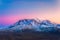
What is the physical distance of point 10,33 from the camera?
198 centimetres

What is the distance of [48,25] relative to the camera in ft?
6.40

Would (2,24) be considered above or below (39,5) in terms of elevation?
below

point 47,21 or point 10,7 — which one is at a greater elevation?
point 10,7

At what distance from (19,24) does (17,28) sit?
0.15 feet

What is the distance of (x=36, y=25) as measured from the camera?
6.45ft

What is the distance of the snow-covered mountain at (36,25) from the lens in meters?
1.96

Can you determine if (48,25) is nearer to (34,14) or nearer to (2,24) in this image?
(34,14)

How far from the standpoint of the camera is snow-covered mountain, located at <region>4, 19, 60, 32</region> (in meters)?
1.96

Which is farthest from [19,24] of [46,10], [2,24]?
[46,10]

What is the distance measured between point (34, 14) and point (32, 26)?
12 centimetres

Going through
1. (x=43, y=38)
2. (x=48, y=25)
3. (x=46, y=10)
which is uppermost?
(x=46, y=10)

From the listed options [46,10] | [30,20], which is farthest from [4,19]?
[46,10]

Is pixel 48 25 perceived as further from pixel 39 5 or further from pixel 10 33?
pixel 10 33

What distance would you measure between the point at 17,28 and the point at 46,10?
0.33 m
